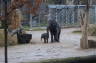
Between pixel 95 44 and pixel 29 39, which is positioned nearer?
pixel 95 44

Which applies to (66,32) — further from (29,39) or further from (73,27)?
(29,39)

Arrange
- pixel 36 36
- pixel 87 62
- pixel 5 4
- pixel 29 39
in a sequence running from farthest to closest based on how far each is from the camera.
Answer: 1. pixel 36 36
2. pixel 29 39
3. pixel 87 62
4. pixel 5 4

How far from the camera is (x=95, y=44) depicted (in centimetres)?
1277

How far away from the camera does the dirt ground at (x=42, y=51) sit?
10.2 meters

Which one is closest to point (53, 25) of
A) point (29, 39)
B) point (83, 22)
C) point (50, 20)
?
point (50, 20)

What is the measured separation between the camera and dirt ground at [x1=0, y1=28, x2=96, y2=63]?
10.2 meters

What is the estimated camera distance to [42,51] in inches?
464

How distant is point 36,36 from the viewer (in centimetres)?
1723

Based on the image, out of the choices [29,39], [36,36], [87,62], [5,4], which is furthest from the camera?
[36,36]

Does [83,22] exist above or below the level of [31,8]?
below

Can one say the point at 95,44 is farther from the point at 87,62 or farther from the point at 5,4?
the point at 5,4

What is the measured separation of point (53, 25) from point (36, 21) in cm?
380

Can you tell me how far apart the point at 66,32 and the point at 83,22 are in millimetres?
6455

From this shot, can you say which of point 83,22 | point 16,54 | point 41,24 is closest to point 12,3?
point 16,54
